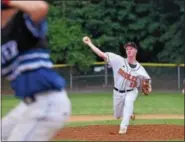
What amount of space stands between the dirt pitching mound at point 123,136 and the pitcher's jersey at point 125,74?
2.90 ft

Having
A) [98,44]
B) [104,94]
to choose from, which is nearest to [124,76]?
[104,94]

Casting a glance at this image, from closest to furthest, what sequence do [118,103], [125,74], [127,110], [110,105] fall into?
[127,110]
[125,74]
[118,103]
[110,105]

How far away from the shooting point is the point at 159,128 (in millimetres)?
11555

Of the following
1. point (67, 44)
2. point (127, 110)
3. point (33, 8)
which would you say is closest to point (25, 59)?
point (33, 8)

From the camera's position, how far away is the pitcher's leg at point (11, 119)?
176 inches

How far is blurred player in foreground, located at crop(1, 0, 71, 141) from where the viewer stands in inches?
170

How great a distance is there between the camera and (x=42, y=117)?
14.2 ft

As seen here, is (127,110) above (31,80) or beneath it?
beneath

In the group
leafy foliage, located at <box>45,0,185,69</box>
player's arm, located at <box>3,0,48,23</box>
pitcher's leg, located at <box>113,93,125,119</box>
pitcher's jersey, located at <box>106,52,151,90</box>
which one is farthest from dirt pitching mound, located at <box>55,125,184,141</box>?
leafy foliage, located at <box>45,0,185,69</box>

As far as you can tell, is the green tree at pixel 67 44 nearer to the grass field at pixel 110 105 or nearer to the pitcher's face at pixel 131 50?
the grass field at pixel 110 105

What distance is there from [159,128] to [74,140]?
2693 millimetres

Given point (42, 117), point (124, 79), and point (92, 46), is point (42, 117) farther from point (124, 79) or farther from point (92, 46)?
point (124, 79)

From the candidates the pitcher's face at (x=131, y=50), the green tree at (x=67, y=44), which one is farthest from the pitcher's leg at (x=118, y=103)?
the green tree at (x=67, y=44)

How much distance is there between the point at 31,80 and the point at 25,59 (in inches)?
6.6
